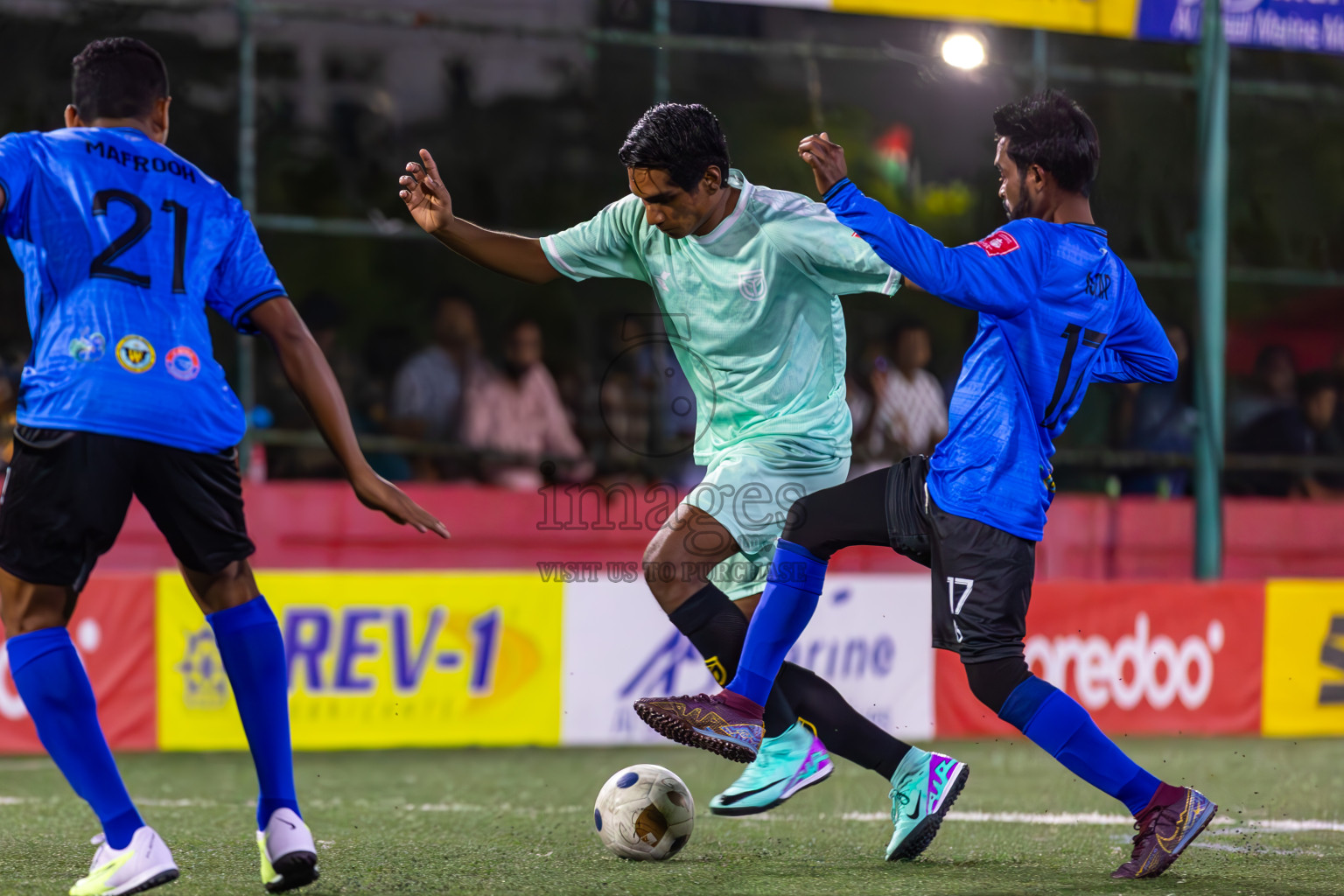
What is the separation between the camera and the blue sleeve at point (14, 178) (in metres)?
3.41

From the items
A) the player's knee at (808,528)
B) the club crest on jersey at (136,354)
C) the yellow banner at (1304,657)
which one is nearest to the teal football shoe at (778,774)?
the player's knee at (808,528)

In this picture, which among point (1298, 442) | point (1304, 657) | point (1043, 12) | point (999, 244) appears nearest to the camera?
point (999, 244)

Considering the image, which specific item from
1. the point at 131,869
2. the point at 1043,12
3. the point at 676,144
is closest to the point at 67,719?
the point at 131,869

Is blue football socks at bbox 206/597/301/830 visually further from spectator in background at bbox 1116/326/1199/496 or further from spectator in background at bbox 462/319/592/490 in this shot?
spectator in background at bbox 1116/326/1199/496

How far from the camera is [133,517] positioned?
896 cm

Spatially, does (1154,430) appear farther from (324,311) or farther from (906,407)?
(324,311)

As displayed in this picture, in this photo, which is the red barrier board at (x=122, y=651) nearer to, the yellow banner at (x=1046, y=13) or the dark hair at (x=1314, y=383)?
the yellow banner at (x=1046, y=13)

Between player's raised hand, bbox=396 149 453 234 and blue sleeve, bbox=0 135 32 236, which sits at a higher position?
player's raised hand, bbox=396 149 453 234

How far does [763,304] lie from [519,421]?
549cm

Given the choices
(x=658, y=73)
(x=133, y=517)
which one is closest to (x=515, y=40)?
(x=658, y=73)

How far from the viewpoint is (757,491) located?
175 inches

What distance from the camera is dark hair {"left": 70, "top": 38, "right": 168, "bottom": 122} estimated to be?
3598 millimetres

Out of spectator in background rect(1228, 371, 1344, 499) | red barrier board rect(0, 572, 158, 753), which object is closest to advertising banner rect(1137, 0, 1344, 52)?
spectator in background rect(1228, 371, 1344, 499)

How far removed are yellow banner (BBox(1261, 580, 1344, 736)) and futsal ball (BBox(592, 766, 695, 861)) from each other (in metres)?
5.56
